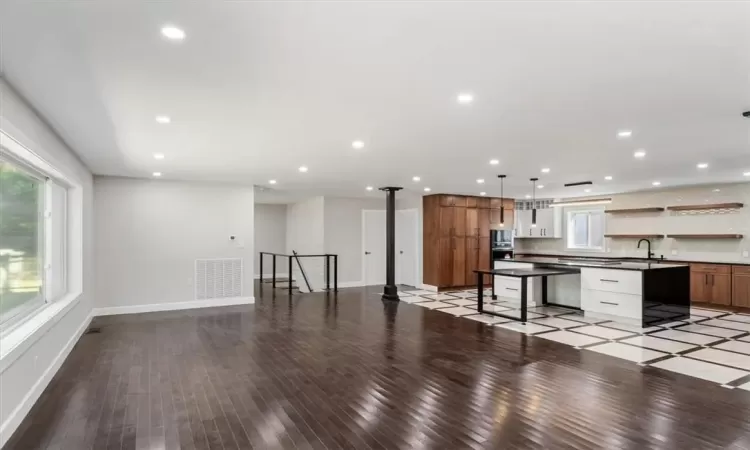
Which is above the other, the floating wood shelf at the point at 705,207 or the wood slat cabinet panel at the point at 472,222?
the floating wood shelf at the point at 705,207

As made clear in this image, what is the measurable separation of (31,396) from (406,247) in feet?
28.4

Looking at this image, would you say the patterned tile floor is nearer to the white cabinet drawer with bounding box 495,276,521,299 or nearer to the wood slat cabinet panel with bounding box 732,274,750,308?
the white cabinet drawer with bounding box 495,276,521,299

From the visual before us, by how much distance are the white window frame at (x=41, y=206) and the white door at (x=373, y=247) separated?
6956 mm

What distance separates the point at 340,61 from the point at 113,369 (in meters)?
3.94

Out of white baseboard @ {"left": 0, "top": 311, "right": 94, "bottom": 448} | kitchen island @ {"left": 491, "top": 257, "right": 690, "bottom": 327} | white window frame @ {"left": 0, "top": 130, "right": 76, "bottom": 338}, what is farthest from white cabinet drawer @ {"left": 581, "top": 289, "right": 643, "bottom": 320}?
white window frame @ {"left": 0, "top": 130, "right": 76, "bottom": 338}

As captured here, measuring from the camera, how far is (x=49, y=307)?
4516 mm

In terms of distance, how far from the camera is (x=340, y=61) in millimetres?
2482

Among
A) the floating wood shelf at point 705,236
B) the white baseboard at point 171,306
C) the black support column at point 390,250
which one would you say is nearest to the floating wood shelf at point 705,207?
the floating wood shelf at point 705,236

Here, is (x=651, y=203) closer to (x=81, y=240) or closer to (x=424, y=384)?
(x=424, y=384)

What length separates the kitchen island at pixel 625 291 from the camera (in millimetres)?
6164

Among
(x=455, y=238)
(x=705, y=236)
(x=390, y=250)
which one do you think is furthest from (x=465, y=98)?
(x=705, y=236)

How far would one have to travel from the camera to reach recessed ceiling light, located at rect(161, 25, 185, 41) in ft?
6.79

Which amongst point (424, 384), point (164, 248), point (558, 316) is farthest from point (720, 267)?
point (164, 248)

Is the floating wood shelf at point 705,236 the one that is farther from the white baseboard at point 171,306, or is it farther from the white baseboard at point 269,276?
the white baseboard at point 269,276
